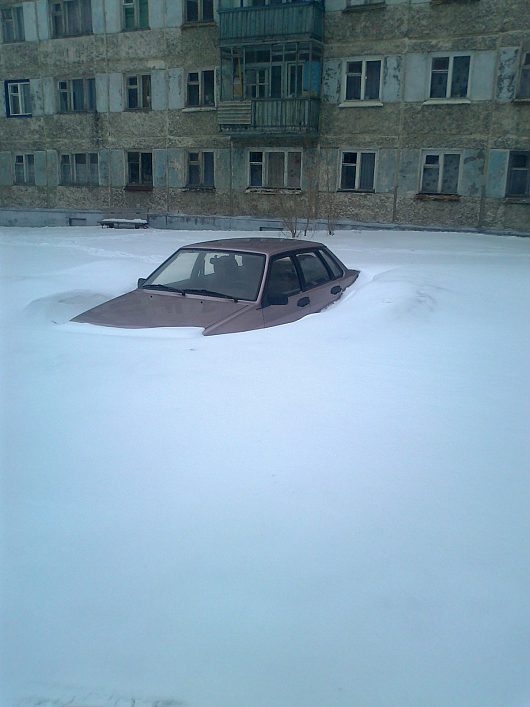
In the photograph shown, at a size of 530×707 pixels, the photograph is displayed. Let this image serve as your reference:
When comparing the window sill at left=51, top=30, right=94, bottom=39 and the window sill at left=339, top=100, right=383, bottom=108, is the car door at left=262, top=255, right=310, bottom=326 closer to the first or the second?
the window sill at left=339, top=100, right=383, bottom=108

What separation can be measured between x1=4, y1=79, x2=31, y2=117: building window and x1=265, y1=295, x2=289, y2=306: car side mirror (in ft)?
69.3

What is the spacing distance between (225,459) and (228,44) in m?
18.4

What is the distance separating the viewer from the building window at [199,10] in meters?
19.5

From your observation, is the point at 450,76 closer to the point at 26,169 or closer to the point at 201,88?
the point at 201,88

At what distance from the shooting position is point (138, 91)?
20938 millimetres

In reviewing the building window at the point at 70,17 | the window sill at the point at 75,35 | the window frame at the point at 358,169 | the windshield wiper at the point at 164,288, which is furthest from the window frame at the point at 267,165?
the windshield wiper at the point at 164,288

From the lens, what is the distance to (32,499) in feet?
8.80

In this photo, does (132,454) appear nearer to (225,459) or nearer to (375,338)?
(225,459)

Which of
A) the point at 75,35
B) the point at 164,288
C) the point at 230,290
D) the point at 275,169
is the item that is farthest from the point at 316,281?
the point at 75,35

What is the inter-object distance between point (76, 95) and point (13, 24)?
147 inches

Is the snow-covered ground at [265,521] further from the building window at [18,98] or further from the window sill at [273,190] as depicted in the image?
the building window at [18,98]

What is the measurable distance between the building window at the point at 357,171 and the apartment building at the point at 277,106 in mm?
44

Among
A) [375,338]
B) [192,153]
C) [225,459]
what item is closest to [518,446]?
[225,459]

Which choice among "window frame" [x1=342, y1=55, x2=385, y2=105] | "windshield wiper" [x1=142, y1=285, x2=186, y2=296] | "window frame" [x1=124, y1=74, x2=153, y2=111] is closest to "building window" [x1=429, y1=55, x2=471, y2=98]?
"window frame" [x1=342, y1=55, x2=385, y2=105]
